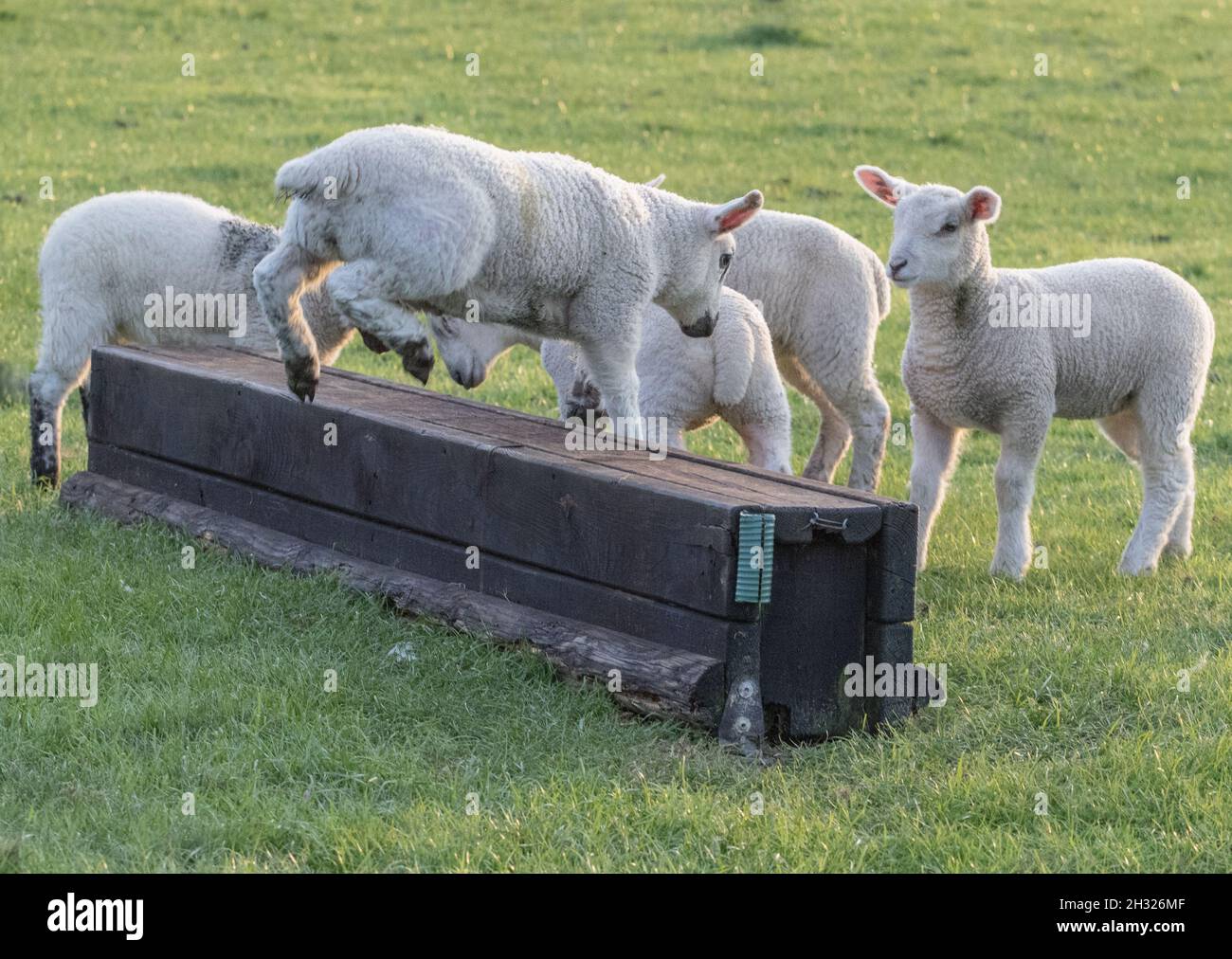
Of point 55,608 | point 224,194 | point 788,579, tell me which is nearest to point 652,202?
point 788,579

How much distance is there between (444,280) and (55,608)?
6.22ft

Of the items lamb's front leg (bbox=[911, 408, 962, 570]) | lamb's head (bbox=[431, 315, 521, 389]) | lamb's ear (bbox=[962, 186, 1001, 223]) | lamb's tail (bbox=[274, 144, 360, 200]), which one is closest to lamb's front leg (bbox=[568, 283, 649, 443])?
lamb's head (bbox=[431, 315, 521, 389])

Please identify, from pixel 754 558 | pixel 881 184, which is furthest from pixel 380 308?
pixel 881 184

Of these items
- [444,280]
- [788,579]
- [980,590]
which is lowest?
[980,590]

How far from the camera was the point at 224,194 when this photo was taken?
13.9 metres

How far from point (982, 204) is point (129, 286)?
3613mm

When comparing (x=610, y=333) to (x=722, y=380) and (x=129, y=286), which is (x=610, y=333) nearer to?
(x=722, y=380)

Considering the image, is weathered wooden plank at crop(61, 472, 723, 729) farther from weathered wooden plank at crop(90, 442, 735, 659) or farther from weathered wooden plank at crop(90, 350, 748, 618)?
weathered wooden plank at crop(90, 350, 748, 618)

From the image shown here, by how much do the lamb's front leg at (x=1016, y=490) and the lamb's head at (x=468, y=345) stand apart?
2044 mm

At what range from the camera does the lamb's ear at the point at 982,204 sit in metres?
6.26

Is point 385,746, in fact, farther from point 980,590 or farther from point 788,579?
point 980,590

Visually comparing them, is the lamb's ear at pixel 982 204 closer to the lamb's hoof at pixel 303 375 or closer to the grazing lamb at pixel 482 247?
the grazing lamb at pixel 482 247

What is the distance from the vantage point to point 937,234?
632cm

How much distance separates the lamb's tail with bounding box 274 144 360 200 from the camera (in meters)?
4.69
